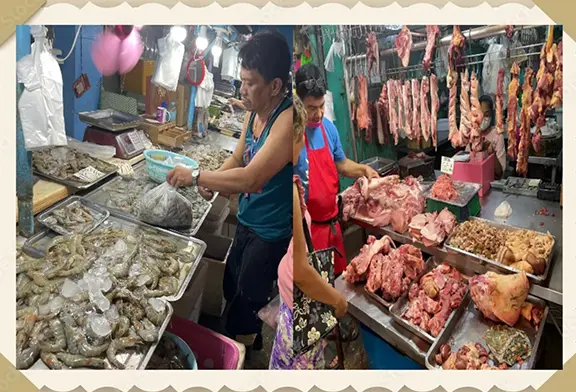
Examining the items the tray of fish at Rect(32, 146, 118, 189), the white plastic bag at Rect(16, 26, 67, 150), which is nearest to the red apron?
the tray of fish at Rect(32, 146, 118, 189)

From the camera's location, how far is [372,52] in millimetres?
1861

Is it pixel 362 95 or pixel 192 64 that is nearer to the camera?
pixel 192 64

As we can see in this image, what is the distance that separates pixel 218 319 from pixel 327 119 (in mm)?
1075

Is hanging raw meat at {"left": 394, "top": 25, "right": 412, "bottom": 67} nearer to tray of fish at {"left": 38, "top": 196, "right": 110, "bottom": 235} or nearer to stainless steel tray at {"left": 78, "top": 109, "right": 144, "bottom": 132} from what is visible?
stainless steel tray at {"left": 78, "top": 109, "right": 144, "bottom": 132}

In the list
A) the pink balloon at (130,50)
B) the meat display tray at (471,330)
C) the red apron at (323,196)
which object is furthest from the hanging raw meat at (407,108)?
the pink balloon at (130,50)

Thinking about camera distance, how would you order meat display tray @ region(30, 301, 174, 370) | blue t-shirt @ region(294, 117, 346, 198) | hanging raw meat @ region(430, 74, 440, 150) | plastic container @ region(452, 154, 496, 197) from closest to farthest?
meat display tray @ region(30, 301, 174, 370), blue t-shirt @ region(294, 117, 346, 198), plastic container @ region(452, 154, 496, 197), hanging raw meat @ region(430, 74, 440, 150)

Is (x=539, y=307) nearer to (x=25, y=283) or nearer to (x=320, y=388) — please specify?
(x=320, y=388)

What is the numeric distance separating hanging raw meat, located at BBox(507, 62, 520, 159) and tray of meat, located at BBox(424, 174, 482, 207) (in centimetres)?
23

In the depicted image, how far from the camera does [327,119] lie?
1779mm

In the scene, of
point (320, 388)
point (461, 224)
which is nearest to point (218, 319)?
point (320, 388)

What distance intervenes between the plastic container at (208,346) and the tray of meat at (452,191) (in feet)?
4.14

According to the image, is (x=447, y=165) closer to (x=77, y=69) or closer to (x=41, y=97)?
(x=77, y=69)

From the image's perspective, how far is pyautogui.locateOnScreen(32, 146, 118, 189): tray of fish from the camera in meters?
1.75

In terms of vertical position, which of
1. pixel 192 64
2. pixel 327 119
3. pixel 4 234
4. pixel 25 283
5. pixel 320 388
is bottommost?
pixel 320 388
